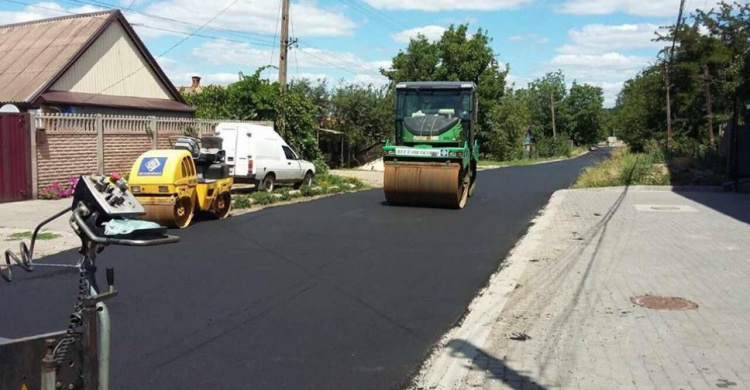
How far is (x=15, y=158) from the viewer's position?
16594 mm

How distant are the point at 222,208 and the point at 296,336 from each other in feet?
30.1

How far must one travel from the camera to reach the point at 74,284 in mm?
8195

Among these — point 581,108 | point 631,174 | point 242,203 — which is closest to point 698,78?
point 631,174

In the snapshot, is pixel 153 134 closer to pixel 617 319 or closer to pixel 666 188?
pixel 666 188

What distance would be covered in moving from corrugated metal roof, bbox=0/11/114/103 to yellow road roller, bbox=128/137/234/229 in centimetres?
1304

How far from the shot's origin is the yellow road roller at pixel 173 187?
503 inches

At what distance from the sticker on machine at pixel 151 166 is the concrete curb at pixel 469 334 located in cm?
679

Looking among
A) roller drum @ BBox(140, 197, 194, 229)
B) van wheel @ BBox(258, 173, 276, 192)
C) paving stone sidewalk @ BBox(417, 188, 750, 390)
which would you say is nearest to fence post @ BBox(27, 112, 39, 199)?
roller drum @ BBox(140, 197, 194, 229)

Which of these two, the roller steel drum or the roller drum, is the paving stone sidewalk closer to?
the roller steel drum

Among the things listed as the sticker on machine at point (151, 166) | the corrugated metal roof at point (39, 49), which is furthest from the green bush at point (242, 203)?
the corrugated metal roof at point (39, 49)

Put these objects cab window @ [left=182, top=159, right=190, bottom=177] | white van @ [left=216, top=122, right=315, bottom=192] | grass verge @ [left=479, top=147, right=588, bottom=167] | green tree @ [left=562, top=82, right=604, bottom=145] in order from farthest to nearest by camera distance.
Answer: green tree @ [left=562, top=82, right=604, bottom=145] → grass verge @ [left=479, top=147, right=588, bottom=167] → white van @ [left=216, top=122, right=315, bottom=192] → cab window @ [left=182, top=159, right=190, bottom=177]

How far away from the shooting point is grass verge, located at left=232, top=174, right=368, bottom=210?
17581 mm

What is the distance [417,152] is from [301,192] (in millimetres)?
4879

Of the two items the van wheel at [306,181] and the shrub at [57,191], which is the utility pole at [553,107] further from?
the shrub at [57,191]
